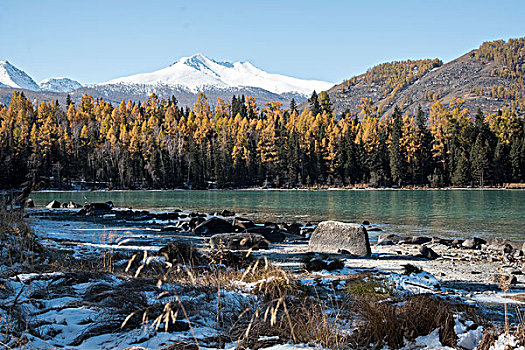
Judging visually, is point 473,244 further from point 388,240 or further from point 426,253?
point 426,253

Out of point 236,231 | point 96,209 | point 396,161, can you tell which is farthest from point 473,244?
point 396,161

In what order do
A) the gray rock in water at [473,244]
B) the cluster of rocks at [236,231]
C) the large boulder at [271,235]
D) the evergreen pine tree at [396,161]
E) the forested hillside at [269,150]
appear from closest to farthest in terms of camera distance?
the cluster of rocks at [236,231], the gray rock in water at [473,244], the large boulder at [271,235], the forested hillside at [269,150], the evergreen pine tree at [396,161]

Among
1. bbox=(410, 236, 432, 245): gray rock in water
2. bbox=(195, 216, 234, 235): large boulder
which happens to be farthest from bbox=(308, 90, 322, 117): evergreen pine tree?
bbox=(410, 236, 432, 245): gray rock in water

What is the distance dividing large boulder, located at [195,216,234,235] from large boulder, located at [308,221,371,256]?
6.24 metres

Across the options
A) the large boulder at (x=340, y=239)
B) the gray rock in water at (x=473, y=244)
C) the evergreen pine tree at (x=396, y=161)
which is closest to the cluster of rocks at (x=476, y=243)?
the gray rock in water at (x=473, y=244)

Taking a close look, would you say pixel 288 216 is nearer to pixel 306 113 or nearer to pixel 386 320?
pixel 386 320

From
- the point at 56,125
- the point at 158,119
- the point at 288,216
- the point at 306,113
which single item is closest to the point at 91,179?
the point at 56,125

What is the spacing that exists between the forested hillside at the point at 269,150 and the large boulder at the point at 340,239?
215 ft

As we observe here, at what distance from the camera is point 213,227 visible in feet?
62.2

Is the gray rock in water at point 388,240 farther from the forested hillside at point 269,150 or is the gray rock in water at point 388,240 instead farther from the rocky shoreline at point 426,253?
the forested hillside at point 269,150

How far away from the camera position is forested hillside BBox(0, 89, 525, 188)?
75.9 meters

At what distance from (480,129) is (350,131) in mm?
25179

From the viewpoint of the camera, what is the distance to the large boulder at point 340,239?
42.3 ft

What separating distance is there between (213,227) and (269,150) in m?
69.8
